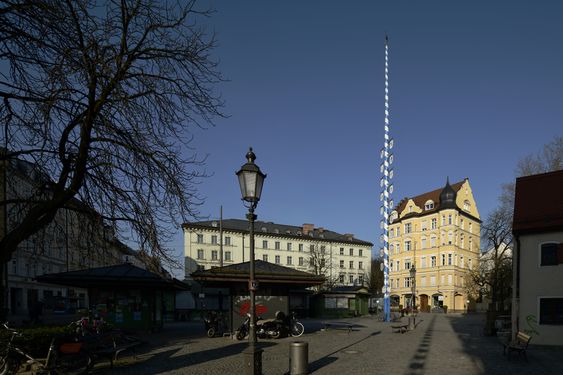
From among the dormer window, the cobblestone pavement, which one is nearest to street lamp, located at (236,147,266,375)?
the cobblestone pavement

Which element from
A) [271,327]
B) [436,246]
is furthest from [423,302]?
[271,327]

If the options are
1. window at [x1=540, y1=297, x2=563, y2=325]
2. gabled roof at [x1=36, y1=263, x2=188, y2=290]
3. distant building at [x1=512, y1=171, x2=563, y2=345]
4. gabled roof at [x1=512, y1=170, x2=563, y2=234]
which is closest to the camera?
window at [x1=540, y1=297, x2=563, y2=325]

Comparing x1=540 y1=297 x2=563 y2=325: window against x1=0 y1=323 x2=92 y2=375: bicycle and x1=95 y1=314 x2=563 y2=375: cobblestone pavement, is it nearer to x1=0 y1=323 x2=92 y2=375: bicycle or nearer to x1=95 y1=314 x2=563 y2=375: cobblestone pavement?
x1=95 y1=314 x2=563 y2=375: cobblestone pavement

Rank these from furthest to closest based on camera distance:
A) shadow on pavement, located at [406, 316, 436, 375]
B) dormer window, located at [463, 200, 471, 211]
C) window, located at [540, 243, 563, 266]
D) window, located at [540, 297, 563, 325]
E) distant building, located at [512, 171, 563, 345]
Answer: dormer window, located at [463, 200, 471, 211] → window, located at [540, 243, 563, 266] → distant building, located at [512, 171, 563, 345] → window, located at [540, 297, 563, 325] → shadow on pavement, located at [406, 316, 436, 375]

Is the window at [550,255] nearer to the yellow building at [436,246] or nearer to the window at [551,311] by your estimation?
the window at [551,311]

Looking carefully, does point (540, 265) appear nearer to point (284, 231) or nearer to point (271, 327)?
point (271, 327)

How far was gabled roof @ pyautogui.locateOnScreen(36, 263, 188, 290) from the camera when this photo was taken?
67.9 ft

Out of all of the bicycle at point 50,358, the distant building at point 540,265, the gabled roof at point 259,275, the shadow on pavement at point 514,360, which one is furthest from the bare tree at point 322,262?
the bicycle at point 50,358

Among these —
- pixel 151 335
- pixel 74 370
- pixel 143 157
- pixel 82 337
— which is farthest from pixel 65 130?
pixel 151 335

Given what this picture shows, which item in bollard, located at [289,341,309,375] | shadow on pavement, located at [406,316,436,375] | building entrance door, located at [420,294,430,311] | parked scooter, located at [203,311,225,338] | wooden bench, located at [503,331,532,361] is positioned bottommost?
building entrance door, located at [420,294,430,311]

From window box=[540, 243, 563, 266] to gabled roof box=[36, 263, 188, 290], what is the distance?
16.4 m

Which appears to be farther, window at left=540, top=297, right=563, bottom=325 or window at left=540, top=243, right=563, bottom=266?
window at left=540, top=243, right=563, bottom=266

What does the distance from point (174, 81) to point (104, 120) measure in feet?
6.07

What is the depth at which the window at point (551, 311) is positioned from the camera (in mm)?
19453
